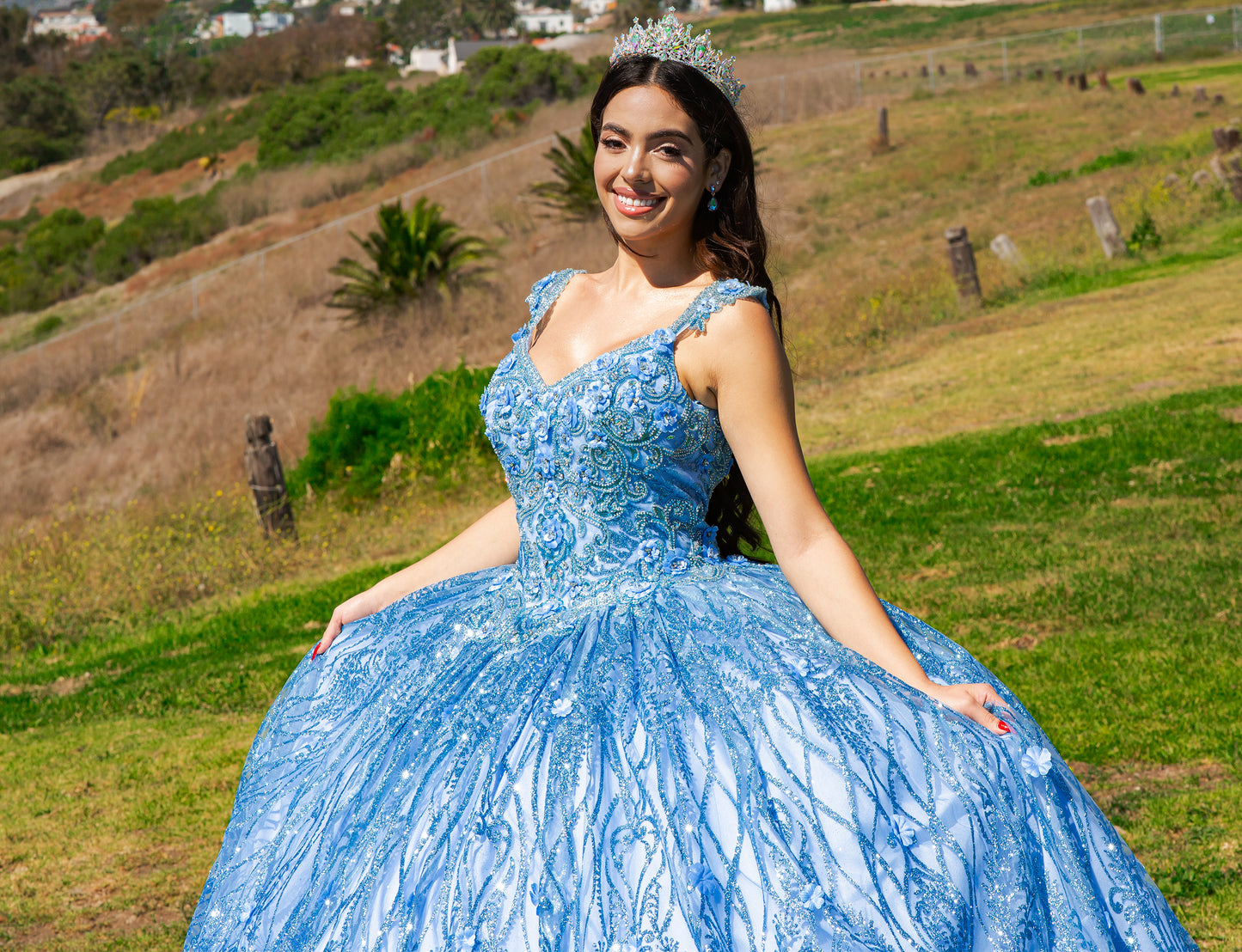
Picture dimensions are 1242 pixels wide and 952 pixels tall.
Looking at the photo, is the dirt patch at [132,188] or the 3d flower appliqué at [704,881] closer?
the 3d flower appliqué at [704,881]

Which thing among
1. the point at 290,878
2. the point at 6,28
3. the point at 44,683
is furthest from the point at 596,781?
the point at 6,28

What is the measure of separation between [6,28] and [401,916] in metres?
85.9

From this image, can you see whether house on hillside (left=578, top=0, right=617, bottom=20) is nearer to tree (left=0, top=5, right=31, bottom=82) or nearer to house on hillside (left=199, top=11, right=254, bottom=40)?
house on hillside (left=199, top=11, right=254, bottom=40)

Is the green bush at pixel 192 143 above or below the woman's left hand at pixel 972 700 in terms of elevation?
above

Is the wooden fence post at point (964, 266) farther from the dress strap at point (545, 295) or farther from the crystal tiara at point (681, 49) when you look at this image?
the crystal tiara at point (681, 49)

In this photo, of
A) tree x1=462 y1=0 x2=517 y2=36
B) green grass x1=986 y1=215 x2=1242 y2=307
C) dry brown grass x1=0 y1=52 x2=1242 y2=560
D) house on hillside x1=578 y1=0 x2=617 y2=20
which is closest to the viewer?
green grass x1=986 y1=215 x2=1242 y2=307

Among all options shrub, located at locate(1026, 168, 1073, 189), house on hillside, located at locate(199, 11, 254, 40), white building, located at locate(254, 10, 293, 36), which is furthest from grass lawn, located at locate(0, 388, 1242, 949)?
white building, located at locate(254, 10, 293, 36)

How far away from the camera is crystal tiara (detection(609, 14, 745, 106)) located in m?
2.62

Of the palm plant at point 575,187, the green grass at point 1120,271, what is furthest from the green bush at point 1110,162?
the palm plant at point 575,187

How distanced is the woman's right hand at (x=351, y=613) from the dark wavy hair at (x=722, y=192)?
2.77 feet

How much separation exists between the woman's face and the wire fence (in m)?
19.2

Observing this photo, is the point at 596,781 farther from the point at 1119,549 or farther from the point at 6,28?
the point at 6,28

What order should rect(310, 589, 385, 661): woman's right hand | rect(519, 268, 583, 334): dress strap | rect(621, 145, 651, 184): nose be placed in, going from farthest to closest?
rect(519, 268, 583, 334): dress strap < rect(310, 589, 385, 661): woman's right hand < rect(621, 145, 651, 184): nose

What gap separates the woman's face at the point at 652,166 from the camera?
2.57m
